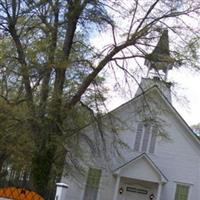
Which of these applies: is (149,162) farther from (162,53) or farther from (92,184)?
(162,53)

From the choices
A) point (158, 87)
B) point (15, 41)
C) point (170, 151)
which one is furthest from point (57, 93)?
point (170, 151)

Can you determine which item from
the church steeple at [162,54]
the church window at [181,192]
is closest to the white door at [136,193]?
the church window at [181,192]

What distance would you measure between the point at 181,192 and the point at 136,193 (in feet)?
7.93

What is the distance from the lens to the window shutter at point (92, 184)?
2898 cm

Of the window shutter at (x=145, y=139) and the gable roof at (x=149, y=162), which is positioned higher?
the window shutter at (x=145, y=139)

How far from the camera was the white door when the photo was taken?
29672mm

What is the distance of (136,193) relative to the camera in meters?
29.8

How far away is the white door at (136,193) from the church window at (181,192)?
1.68 metres

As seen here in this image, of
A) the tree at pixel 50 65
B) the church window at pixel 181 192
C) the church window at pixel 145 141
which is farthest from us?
the church window at pixel 145 141

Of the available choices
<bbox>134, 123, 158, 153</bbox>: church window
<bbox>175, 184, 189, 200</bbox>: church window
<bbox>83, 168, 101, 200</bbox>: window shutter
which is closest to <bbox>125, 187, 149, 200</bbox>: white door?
<bbox>175, 184, 189, 200</bbox>: church window

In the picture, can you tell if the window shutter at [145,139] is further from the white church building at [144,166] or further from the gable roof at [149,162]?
the gable roof at [149,162]

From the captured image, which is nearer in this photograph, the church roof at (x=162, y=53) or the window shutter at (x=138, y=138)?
the church roof at (x=162, y=53)

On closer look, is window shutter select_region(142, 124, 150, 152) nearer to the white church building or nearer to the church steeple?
the white church building

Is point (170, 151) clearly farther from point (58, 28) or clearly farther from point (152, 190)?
point (58, 28)
